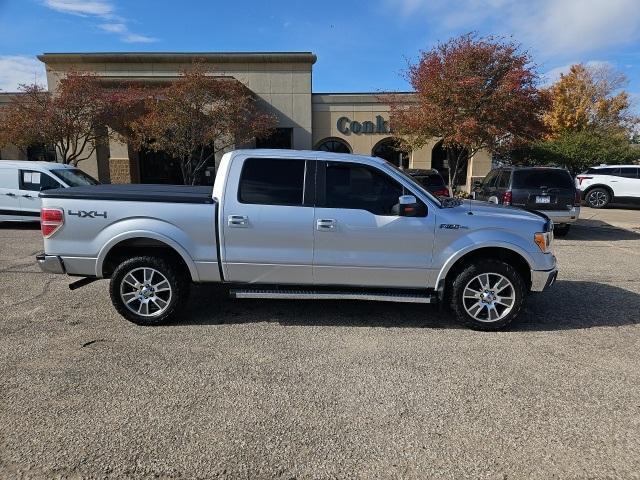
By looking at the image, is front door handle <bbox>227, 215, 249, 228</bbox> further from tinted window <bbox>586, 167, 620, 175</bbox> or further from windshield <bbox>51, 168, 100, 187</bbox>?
tinted window <bbox>586, 167, 620, 175</bbox>

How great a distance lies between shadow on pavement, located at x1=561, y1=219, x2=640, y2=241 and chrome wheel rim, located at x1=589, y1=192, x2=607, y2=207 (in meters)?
4.95

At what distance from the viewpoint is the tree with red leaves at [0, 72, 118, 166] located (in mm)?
15125

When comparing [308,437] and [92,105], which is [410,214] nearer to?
[308,437]

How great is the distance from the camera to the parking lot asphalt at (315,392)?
2.68 metres

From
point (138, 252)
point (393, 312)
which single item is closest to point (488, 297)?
point (393, 312)

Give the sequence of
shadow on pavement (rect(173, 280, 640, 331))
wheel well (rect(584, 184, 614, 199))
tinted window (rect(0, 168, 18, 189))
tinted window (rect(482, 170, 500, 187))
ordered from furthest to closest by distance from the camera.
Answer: wheel well (rect(584, 184, 614, 199))
tinted window (rect(482, 170, 500, 187))
tinted window (rect(0, 168, 18, 189))
shadow on pavement (rect(173, 280, 640, 331))

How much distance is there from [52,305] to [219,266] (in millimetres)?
2363

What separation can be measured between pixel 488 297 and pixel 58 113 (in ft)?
53.7

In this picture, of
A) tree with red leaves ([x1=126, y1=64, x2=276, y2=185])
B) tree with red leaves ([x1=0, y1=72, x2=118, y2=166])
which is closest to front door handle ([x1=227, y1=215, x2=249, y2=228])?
tree with red leaves ([x1=126, y1=64, x2=276, y2=185])

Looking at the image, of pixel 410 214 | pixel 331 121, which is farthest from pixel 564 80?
pixel 410 214

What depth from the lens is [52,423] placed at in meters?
2.99

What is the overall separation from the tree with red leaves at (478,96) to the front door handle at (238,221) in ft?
34.1

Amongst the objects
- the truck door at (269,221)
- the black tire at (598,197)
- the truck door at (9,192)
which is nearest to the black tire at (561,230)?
the black tire at (598,197)

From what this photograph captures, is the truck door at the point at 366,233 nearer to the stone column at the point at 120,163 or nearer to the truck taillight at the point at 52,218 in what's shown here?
the truck taillight at the point at 52,218
